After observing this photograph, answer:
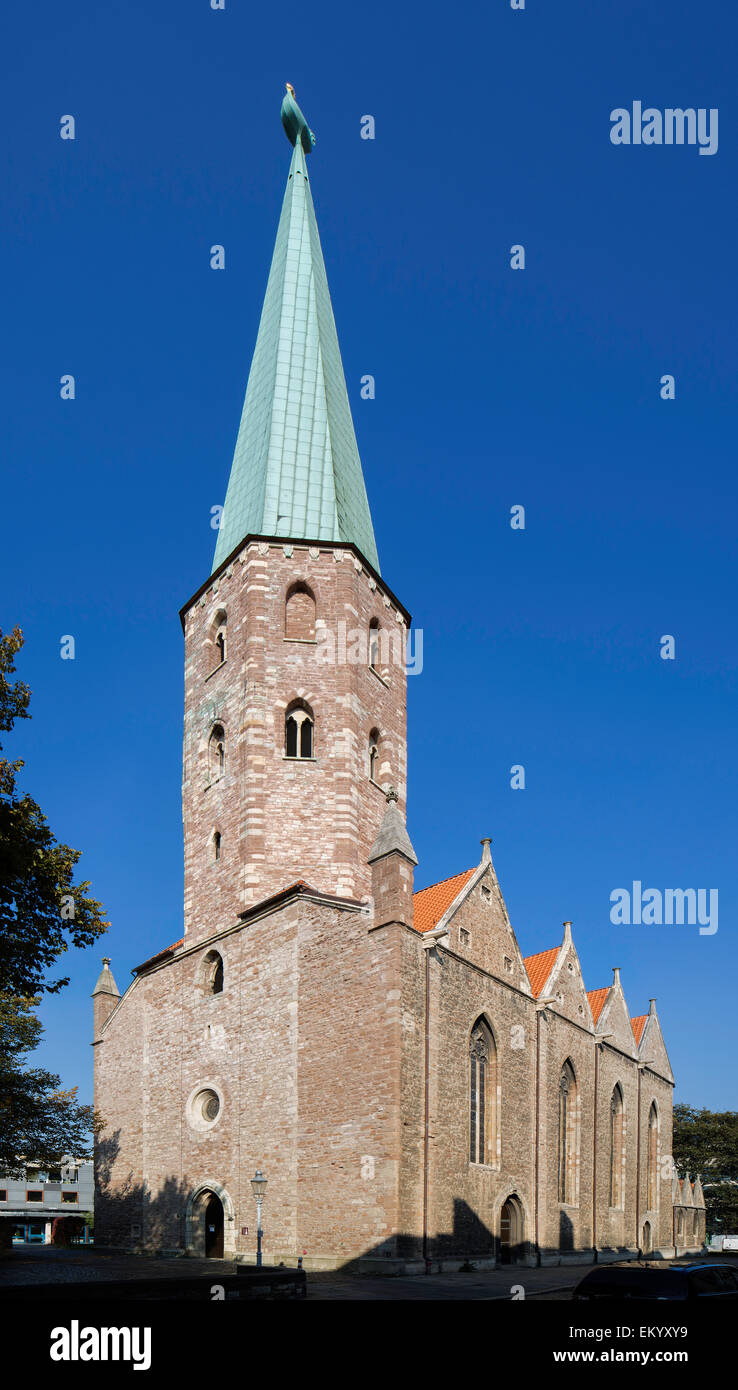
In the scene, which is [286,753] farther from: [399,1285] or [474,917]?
[399,1285]

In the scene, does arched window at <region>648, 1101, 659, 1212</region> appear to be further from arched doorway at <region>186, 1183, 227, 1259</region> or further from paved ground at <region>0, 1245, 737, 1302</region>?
arched doorway at <region>186, 1183, 227, 1259</region>

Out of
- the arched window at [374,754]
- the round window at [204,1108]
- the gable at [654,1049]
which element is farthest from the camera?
the gable at [654,1049]

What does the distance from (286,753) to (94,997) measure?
44.5 feet

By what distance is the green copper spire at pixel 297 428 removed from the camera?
115 ft

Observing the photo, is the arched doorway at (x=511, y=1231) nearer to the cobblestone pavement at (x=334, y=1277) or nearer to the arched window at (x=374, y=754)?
the cobblestone pavement at (x=334, y=1277)

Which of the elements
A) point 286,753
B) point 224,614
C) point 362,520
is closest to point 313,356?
point 362,520

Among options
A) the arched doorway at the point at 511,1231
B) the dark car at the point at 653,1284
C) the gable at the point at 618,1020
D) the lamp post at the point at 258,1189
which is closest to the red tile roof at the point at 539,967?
the gable at the point at 618,1020

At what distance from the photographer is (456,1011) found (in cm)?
2903

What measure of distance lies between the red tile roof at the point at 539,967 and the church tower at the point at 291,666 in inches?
367

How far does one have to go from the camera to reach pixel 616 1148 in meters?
44.0

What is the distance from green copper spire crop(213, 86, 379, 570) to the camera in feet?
115

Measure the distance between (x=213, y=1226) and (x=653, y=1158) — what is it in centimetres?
2688

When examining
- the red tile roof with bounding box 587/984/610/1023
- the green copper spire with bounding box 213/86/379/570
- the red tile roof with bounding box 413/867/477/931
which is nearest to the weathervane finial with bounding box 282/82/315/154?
the green copper spire with bounding box 213/86/379/570

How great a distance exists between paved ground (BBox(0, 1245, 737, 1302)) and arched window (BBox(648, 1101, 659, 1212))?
1763 cm
